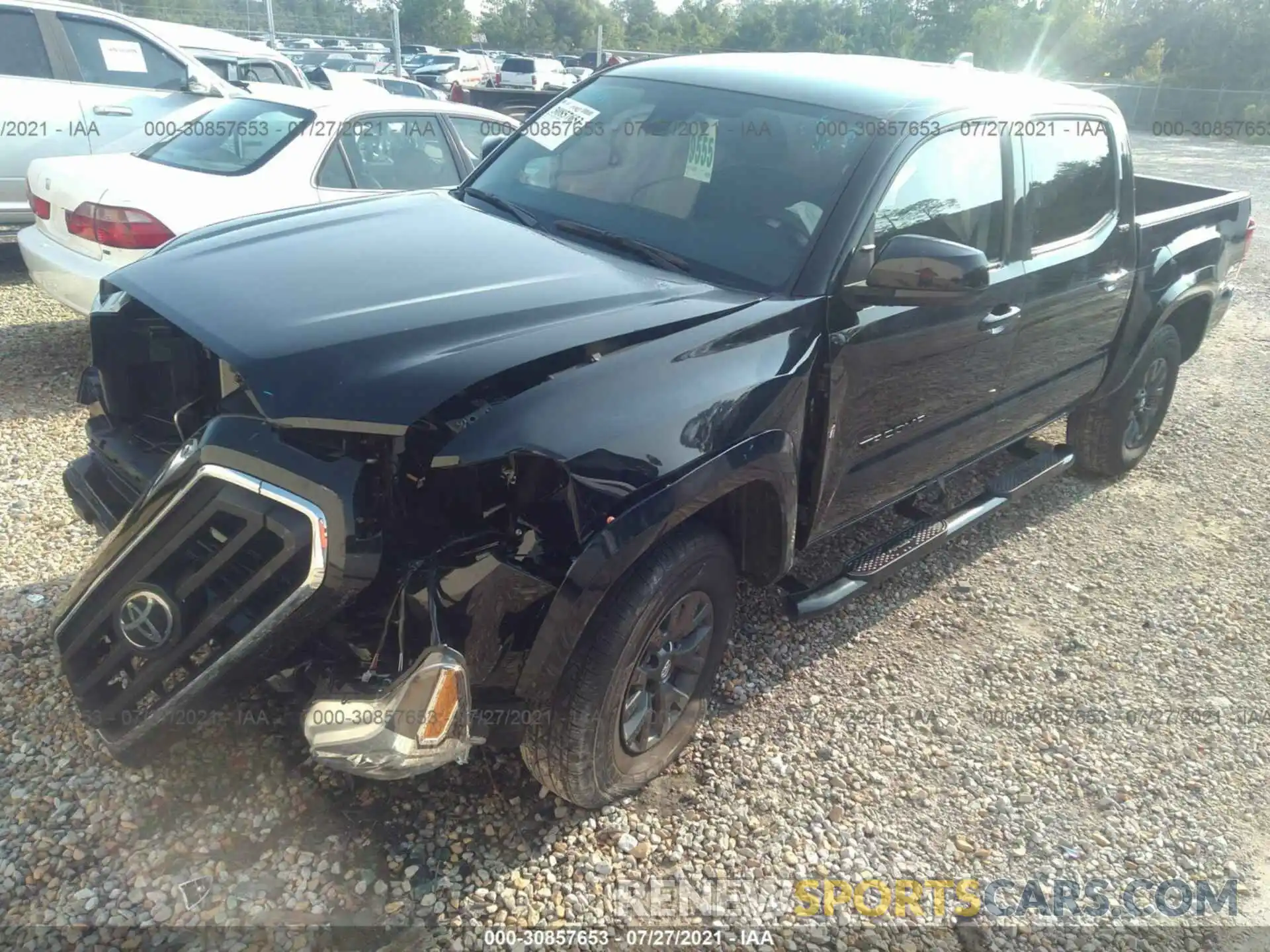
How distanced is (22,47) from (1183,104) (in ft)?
118

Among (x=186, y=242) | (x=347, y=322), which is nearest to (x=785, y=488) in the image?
(x=347, y=322)

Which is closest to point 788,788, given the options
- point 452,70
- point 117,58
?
point 117,58

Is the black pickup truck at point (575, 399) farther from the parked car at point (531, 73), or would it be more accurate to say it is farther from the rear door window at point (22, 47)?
the parked car at point (531, 73)

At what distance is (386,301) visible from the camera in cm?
230

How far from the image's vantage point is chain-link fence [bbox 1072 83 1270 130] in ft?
103

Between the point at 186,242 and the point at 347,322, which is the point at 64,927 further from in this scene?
the point at 186,242

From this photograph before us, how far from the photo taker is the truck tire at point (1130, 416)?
477cm

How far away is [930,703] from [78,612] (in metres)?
2.65

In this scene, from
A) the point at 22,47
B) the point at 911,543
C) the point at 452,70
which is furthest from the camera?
the point at 452,70

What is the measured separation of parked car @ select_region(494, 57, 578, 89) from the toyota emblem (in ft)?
96.6

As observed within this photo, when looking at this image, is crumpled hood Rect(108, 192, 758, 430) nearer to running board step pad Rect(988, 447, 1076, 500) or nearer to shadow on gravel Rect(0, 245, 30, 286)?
running board step pad Rect(988, 447, 1076, 500)

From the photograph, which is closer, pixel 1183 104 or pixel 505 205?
pixel 505 205

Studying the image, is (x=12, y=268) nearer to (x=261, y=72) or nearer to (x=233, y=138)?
(x=233, y=138)

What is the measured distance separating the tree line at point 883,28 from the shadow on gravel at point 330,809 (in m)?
33.5
